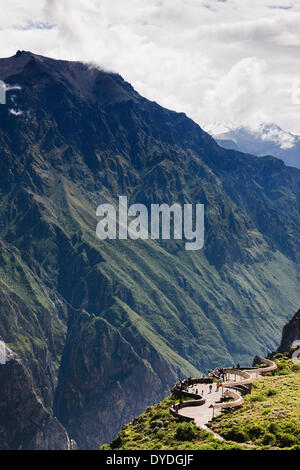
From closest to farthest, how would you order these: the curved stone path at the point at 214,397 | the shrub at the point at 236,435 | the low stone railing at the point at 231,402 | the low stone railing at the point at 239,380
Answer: the shrub at the point at 236,435 → the curved stone path at the point at 214,397 → the low stone railing at the point at 231,402 → the low stone railing at the point at 239,380

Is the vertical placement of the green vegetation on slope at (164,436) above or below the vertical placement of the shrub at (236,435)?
below

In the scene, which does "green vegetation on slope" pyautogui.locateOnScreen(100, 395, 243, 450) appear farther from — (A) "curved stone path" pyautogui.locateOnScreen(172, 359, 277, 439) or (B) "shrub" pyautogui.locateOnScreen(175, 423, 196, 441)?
(A) "curved stone path" pyautogui.locateOnScreen(172, 359, 277, 439)

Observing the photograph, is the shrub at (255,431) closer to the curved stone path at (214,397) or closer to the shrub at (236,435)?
the shrub at (236,435)

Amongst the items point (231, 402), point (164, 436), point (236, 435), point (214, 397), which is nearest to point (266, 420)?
point (236, 435)

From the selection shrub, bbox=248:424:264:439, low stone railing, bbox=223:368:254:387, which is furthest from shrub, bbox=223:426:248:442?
low stone railing, bbox=223:368:254:387

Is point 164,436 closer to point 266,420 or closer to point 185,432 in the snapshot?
point 185,432

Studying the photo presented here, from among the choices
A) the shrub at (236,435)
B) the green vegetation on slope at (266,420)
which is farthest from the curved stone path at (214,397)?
the green vegetation on slope at (266,420)

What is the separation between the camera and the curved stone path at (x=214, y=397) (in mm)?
100562

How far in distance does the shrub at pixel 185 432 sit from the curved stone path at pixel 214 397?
7.77 ft

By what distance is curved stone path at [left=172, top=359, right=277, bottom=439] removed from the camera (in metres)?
101

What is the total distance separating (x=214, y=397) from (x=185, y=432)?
21823 millimetres

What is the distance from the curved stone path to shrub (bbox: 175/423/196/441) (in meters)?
2.37
